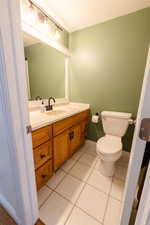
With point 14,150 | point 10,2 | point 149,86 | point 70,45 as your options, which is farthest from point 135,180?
point 70,45

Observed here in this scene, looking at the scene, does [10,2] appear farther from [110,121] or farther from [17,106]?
[110,121]

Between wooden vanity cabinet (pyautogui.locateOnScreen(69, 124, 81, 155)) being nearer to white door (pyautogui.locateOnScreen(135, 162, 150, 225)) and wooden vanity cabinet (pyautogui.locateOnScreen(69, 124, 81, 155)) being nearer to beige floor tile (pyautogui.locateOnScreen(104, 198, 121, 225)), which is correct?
beige floor tile (pyautogui.locateOnScreen(104, 198, 121, 225))

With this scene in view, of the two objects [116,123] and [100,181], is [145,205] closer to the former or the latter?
[100,181]

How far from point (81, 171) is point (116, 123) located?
2.91 feet

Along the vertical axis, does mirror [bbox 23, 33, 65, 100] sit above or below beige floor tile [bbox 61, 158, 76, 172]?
above

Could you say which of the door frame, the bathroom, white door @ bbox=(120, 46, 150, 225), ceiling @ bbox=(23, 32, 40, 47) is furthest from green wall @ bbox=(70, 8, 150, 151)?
the door frame

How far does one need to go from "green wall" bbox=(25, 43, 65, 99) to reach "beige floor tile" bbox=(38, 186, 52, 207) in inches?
48.0

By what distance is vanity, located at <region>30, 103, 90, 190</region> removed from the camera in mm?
1055

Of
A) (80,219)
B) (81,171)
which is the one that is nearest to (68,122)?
(81,171)

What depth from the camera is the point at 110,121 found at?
1.69m

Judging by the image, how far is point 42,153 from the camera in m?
1.12

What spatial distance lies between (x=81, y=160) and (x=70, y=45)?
82.5 inches

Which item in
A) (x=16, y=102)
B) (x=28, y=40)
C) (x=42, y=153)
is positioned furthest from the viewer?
(x=28, y=40)

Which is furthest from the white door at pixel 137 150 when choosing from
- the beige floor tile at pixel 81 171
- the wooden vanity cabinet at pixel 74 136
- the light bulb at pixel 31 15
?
the light bulb at pixel 31 15
